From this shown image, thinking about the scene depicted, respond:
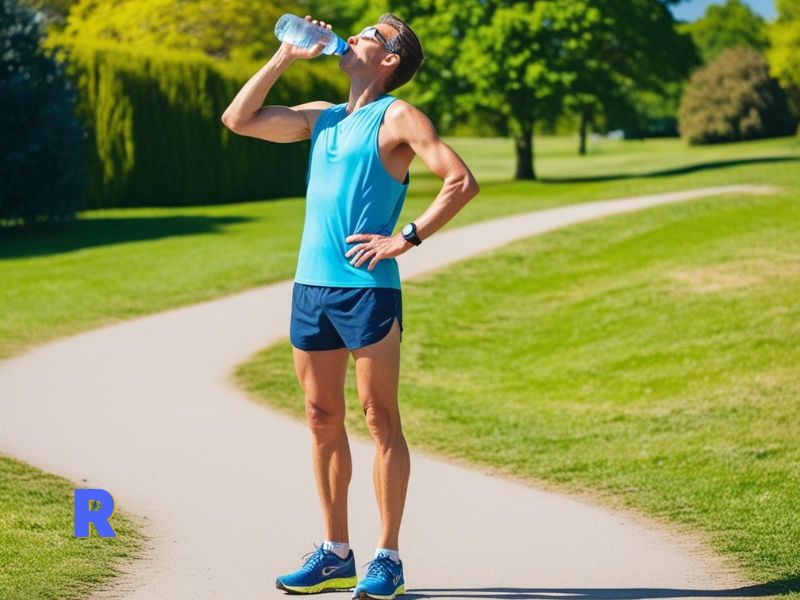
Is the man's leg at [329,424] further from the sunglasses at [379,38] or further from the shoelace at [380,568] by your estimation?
the sunglasses at [379,38]

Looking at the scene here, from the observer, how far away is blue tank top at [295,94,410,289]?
4.85 m

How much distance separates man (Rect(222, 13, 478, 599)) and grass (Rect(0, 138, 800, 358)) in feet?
26.1

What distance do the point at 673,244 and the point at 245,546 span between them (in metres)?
14.2

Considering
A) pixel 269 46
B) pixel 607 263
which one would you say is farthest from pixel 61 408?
pixel 269 46

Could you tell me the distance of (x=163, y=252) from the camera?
2055 centimetres

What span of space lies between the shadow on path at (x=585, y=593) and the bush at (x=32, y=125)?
1911cm

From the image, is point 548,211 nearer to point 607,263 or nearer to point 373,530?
point 607,263

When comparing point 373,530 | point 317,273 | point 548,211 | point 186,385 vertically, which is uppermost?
point 317,273

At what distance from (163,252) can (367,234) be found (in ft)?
52.9

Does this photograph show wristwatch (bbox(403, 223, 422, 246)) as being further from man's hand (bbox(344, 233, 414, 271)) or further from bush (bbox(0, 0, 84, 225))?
bush (bbox(0, 0, 84, 225))

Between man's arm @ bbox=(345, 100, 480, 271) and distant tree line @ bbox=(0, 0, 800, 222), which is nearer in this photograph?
man's arm @ bbox=(345, 100, 480, 271)

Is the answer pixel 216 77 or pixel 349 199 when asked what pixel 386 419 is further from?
pixel 216 77

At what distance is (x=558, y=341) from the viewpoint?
13539mm

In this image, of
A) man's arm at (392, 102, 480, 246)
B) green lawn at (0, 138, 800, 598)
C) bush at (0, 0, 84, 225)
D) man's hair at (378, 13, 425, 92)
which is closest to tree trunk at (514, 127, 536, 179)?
green lawn at (0, 138, 800, 598)
